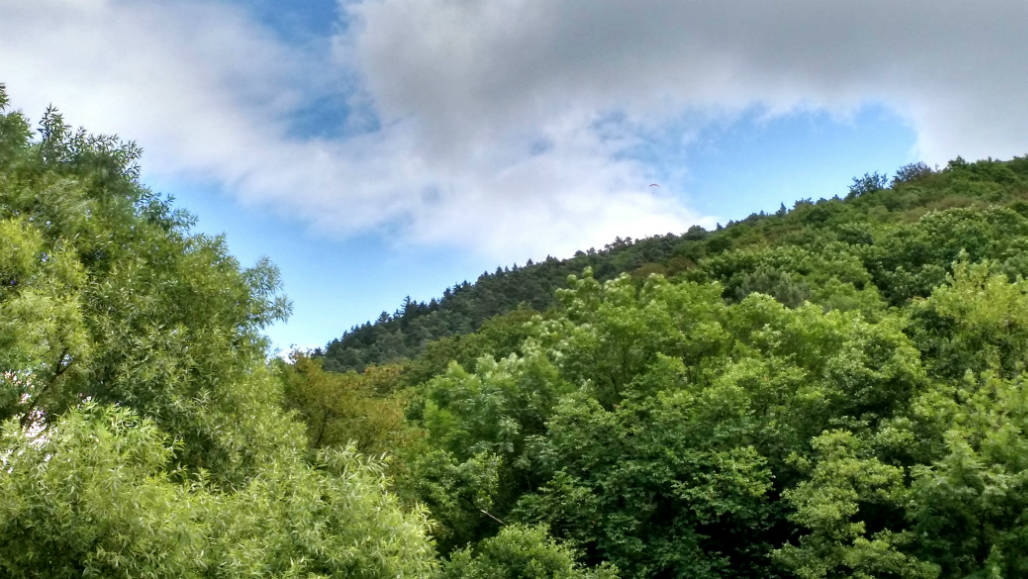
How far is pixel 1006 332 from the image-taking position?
27.7m

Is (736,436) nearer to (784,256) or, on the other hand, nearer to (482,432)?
(482,432)

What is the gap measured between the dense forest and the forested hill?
23038mm

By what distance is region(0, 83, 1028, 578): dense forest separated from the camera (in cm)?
1514

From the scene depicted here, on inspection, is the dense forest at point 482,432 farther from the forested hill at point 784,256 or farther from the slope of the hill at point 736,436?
the forested hill at point 784,256

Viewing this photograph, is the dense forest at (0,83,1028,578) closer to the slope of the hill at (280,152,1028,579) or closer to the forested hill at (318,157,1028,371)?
the slope of the hill at (280,152,1028,579)

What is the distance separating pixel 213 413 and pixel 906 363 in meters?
21.5

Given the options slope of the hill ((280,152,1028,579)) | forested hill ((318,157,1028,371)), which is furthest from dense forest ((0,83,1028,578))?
forested hill ((318,157,1028,371))

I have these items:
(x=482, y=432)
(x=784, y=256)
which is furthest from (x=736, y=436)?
(x=784, y=256)

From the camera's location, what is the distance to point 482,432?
34.3 m

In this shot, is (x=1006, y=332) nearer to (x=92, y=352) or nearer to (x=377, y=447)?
(x=377, y=447)

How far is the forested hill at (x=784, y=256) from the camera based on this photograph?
60.8 meters

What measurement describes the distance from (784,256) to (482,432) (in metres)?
41.1

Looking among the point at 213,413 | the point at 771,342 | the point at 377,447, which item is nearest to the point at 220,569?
the point at 213,413

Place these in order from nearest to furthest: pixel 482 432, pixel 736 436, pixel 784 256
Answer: pixel 736 436 < pixel 482 432 < pixel 784 256
